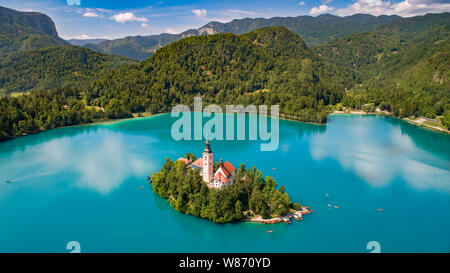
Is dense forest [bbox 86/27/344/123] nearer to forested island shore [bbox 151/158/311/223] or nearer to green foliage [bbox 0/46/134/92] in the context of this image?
green foliage [bbox 0/46/134/92]

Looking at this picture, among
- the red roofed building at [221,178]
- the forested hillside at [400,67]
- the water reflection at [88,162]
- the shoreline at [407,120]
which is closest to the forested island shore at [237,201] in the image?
the red roofed building at [221,178]

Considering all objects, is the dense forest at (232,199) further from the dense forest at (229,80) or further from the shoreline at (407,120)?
the shoreline at (407,120)

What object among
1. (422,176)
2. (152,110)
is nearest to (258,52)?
(152,110)

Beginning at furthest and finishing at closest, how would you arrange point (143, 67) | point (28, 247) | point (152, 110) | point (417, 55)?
point (417, 55) → point (143, 67) → point (152, 110) → point (28, 247)

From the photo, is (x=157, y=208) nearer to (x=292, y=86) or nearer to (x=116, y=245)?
(x=116, y=245)

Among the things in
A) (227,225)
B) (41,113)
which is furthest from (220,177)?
(41,113)

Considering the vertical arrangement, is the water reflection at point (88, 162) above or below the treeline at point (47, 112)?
below

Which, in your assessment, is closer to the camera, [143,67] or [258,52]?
[143,67]
